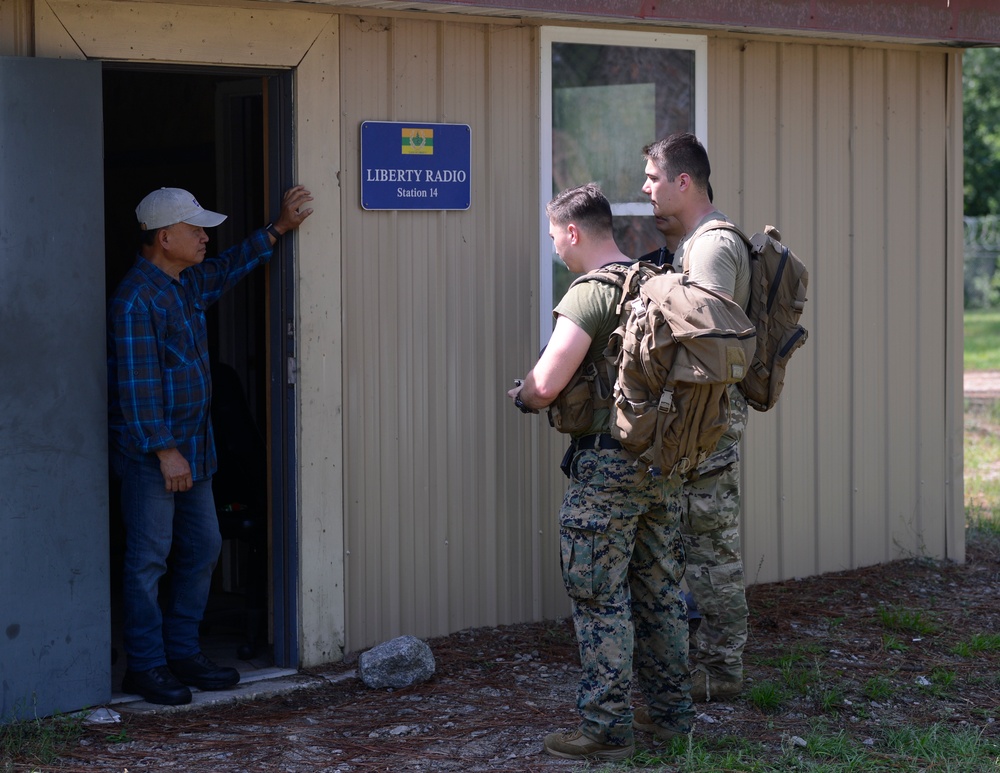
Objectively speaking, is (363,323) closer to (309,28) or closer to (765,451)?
(309,28)

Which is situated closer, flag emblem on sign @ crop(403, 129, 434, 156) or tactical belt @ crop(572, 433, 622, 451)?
tactical belt @ crop(572, 433, 622, 451)

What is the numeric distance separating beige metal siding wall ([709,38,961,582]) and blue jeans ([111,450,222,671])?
2.87m

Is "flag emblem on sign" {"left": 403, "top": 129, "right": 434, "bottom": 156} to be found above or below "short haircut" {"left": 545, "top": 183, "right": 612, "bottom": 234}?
above

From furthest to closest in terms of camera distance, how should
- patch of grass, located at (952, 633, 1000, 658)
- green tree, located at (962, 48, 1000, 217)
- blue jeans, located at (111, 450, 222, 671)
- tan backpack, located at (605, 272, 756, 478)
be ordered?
green tree, located at (962, 48, 1000, 217) < patch of grass, located at (952, 633, 1000, 658) < blue jeans, located at (111, 450, 222, 671) < tan backpack, located at (605, 272, 756, 478)

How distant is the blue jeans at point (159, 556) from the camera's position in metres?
5.19

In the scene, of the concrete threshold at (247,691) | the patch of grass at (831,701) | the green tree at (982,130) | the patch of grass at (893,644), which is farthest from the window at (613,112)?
the green tree at (982,130)

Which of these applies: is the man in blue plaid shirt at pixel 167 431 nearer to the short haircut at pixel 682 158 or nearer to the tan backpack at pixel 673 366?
the short haircut at pixel 682 158

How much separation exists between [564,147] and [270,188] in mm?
1490

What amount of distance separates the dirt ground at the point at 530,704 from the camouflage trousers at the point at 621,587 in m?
0.24

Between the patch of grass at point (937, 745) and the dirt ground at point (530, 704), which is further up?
the dirt ground at point (530, 704)

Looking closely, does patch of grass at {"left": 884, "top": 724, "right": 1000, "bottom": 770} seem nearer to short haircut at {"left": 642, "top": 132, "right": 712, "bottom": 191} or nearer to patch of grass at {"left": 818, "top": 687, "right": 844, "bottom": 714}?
patch of grass at {"left": 818, "top": 687, "right": 844, "bottom": 714}

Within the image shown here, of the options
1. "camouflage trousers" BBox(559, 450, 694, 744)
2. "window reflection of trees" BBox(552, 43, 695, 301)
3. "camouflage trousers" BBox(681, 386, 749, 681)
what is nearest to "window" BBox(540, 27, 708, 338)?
"window reflection of trees" BBox(552, 43, 695, 301)

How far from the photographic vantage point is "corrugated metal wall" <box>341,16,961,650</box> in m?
5.79

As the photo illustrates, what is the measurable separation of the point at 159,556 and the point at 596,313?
2022 millimetres
